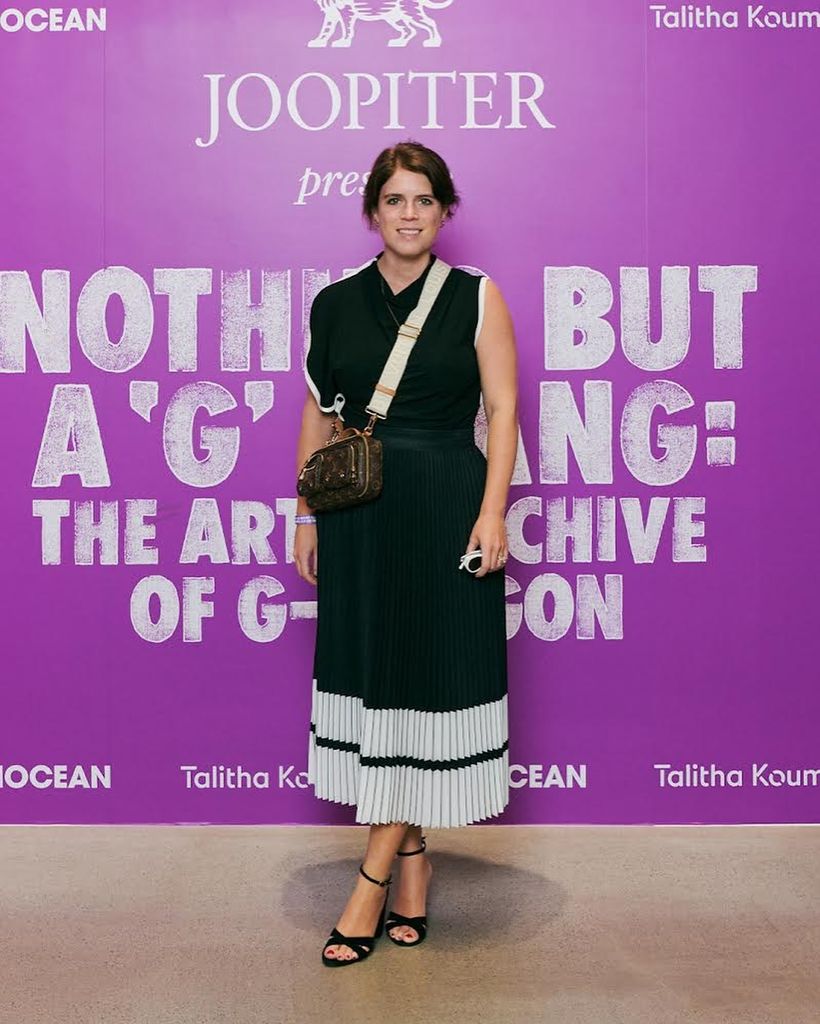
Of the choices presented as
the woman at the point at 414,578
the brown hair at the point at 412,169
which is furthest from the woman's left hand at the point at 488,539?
the brown hair at the point at 412,169

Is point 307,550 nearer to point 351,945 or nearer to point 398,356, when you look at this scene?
point 398,356

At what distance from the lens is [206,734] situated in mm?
3455

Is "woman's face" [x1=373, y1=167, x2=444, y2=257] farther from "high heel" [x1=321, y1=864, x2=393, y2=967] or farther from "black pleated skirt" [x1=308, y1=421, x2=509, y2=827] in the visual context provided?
"high heel" [x1=321, y1=864, x2=393, y2=967]

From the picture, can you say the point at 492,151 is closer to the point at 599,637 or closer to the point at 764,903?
the point at 599,637

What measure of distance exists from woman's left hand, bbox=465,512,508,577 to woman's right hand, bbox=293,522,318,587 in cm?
44

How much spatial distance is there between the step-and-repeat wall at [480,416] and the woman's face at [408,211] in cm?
77

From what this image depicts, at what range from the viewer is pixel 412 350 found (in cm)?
261

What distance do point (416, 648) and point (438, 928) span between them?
2.17 feet

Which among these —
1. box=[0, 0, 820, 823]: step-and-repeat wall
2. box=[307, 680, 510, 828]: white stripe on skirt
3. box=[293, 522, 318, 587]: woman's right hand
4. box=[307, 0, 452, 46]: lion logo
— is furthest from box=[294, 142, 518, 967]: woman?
box=[307, 0, 452, 46]: lion logo

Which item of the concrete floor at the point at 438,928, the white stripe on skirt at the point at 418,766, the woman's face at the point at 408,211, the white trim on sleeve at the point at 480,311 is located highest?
the woman's face at the point at 408,211

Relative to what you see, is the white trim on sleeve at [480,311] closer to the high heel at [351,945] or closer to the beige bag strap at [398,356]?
the beige bag strap at [398,356]

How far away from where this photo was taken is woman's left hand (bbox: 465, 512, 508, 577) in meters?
2.58

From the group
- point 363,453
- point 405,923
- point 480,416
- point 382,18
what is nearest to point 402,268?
point 363,453

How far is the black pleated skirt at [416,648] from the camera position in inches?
102
